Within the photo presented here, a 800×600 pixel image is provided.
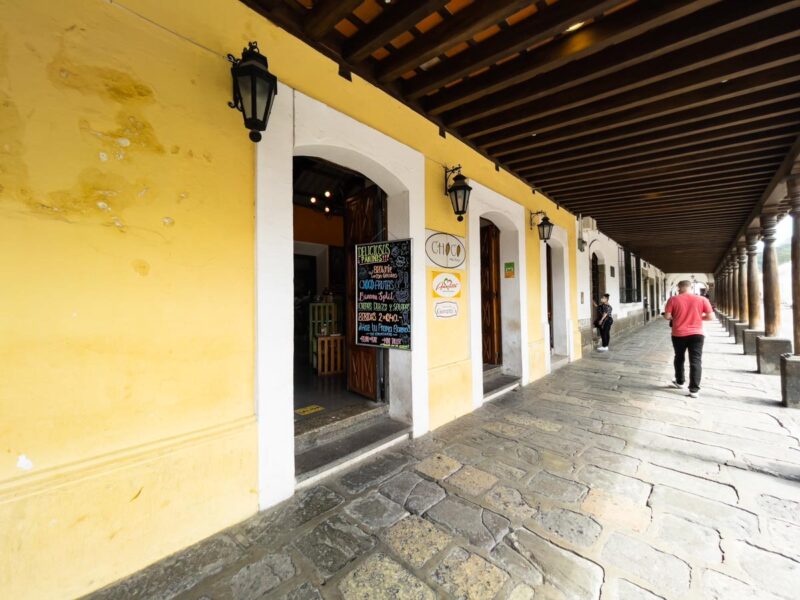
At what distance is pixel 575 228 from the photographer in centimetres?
807

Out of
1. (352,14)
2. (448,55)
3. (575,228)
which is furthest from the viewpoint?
(575,228)

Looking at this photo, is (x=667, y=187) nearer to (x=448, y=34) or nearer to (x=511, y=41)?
(x=511, y=41)

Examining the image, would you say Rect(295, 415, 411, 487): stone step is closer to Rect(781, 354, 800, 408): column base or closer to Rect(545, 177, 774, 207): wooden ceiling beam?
Rect(781, 354, 800, 408): column base

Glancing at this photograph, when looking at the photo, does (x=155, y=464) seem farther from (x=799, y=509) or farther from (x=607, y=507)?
(x=799, y=509)

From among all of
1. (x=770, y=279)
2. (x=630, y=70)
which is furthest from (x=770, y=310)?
(x=630, y=70)

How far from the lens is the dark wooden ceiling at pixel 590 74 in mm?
2492

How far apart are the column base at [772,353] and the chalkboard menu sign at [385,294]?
702cm

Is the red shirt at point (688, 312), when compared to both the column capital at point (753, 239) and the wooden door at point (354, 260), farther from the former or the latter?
the column capital at point (753, 239)

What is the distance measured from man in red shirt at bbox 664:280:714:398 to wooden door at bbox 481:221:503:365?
241cm

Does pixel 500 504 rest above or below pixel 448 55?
below

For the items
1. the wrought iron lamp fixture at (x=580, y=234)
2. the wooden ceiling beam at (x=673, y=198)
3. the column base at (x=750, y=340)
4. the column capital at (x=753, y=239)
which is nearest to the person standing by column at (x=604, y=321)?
the wrought iron lamp fixture at (x=580, y=234)

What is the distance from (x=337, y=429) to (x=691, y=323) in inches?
201

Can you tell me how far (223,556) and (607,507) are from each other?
8.02 ft

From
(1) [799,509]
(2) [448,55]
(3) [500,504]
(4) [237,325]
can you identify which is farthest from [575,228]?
(4) [237,325]
